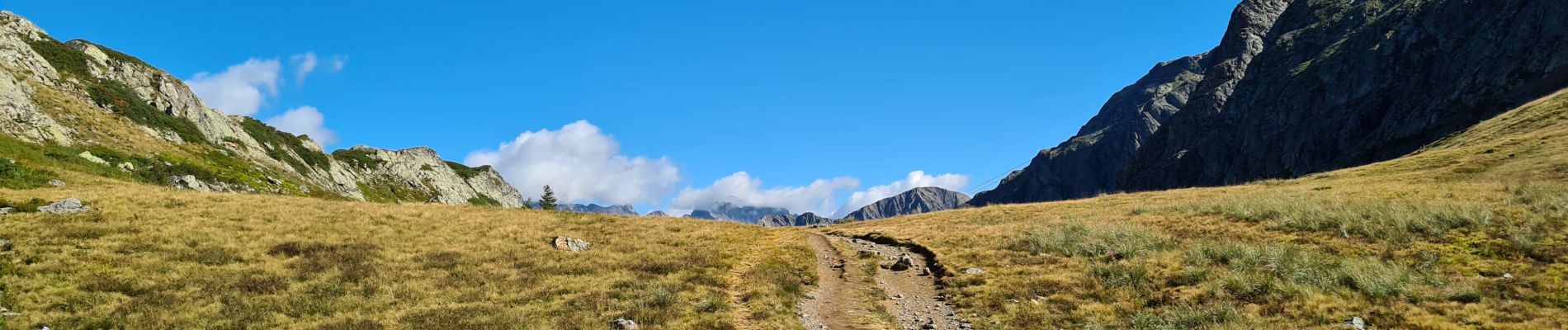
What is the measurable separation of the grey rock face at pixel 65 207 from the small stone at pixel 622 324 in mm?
26515

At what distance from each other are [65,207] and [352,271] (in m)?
16.7

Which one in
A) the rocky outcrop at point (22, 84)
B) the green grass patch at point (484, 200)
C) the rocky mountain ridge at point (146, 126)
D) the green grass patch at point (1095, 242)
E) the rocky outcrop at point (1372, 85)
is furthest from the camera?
the green grass patch at point (484, 200)

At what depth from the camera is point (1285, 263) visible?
703 inches

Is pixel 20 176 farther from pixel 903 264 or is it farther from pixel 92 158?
pixel 903 264

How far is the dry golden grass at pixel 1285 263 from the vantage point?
45.3ft

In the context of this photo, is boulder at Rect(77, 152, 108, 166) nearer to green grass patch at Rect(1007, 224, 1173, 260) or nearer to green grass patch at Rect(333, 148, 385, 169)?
green grass patch at Rect(1007, 224, 1173, 260)

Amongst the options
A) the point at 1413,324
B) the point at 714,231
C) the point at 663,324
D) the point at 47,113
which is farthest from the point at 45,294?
the point at 47,113

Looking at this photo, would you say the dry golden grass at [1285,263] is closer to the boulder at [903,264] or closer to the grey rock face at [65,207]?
the boulder at [903,264]

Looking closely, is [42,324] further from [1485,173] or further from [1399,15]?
[1399,15]

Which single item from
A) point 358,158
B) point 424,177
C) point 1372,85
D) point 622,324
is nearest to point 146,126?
point 358,158

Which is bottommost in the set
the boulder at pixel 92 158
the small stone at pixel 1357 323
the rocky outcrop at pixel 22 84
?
the small stone at pixel 1357 323

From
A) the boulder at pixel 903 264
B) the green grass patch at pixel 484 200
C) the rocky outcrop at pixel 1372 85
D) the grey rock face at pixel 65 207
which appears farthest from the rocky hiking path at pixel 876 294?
the green grass patch at pixel 484 200

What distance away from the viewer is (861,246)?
1194 inches

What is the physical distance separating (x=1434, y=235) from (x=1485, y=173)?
106ft
